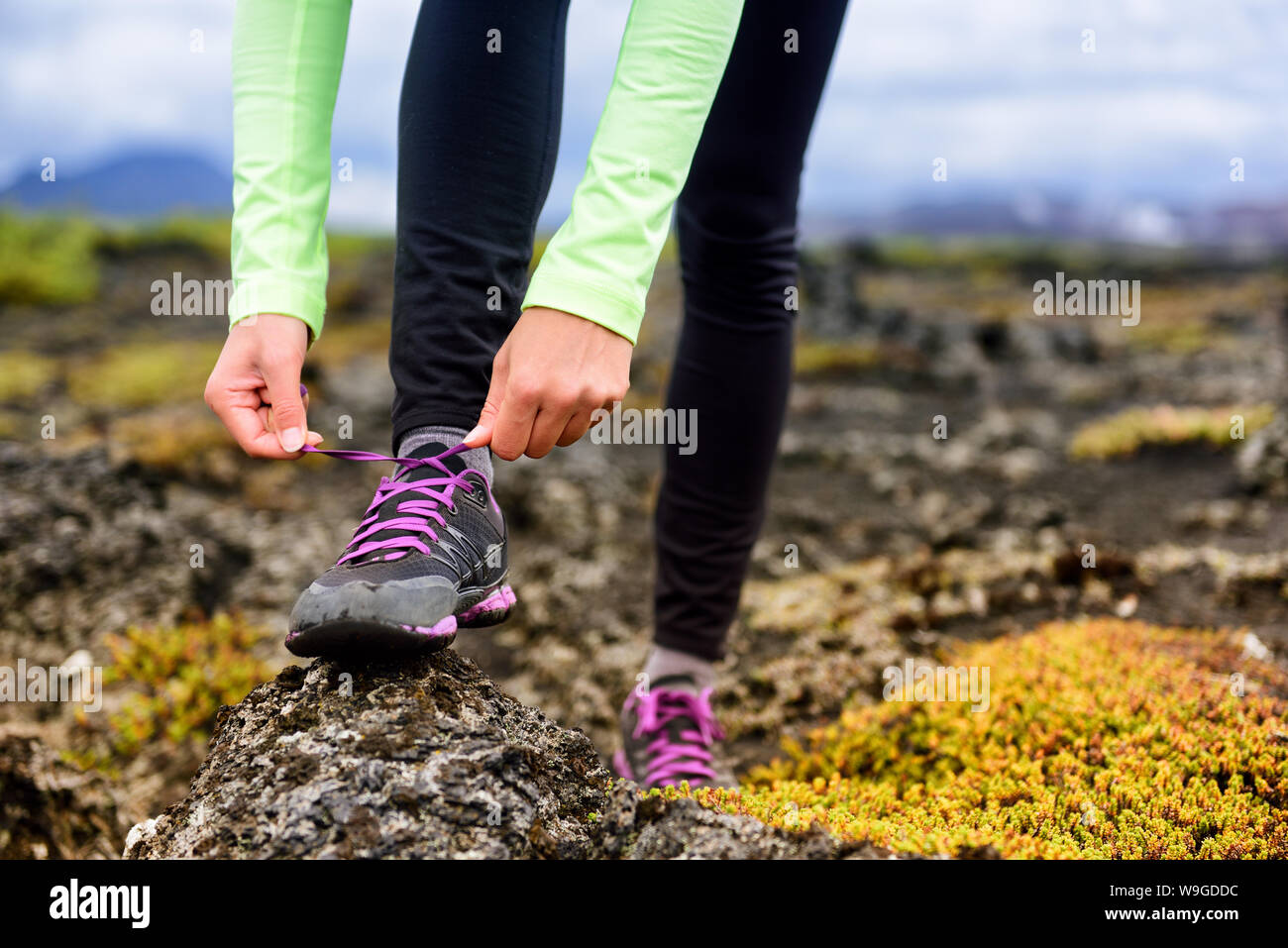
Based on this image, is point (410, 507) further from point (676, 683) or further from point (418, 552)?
point (676, 683)

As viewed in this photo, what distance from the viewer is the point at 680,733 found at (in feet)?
9.83

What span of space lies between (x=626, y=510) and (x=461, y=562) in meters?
4.70

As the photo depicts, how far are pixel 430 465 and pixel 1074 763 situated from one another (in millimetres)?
2011

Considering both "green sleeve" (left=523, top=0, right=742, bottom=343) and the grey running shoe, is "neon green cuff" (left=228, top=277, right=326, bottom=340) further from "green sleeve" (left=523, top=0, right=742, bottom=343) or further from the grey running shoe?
the grey running shoe

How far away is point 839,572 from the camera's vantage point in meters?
5.46

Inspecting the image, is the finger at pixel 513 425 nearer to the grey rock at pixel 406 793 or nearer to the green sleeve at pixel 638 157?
the green sleeve at pixel 638 157

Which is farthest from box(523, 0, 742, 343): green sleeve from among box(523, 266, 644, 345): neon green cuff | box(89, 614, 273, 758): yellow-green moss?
box(89, 614, 273, 758): yellow-green moss

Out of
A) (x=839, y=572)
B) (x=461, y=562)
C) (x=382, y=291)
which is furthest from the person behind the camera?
(x=382, y=291)

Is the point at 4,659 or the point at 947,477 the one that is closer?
the point at 4,659

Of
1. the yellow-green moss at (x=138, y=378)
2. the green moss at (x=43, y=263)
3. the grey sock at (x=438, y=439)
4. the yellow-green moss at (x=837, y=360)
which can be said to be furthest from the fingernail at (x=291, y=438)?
the green moss at (x=43, y=263)

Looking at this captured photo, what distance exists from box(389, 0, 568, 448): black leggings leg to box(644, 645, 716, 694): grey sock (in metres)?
1.38

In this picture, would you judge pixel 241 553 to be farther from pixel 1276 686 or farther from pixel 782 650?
pixel 1276 686

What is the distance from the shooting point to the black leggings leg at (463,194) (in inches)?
80.1

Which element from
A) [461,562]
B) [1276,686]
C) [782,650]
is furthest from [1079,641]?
[461,562]
